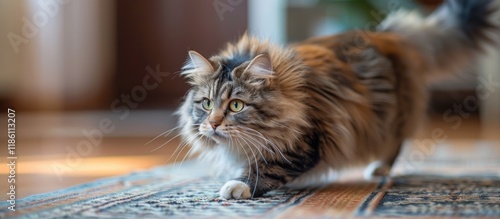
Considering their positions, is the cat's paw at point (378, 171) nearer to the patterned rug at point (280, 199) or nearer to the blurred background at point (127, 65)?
the patterned rug at point (280, 199)

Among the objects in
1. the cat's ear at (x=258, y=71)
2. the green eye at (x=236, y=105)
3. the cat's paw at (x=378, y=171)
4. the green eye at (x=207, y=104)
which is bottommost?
the cat's paw at (x=378, y=171)

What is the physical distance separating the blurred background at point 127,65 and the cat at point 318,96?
119 centimetres

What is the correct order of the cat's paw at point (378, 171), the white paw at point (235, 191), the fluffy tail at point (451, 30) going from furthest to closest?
the fluffy tail at point (451, 30) → the cat's paw at point (378, 171) → the white paw at point (235, 191)

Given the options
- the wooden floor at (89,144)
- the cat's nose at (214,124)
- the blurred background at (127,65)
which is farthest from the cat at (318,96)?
the blurred background at (127,65)

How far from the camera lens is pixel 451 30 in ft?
8.41

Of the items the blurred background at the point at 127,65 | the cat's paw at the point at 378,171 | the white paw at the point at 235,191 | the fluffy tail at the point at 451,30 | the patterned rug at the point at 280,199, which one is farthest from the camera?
the blurred background at the point at 127,65

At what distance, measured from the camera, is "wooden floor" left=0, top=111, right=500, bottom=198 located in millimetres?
2383

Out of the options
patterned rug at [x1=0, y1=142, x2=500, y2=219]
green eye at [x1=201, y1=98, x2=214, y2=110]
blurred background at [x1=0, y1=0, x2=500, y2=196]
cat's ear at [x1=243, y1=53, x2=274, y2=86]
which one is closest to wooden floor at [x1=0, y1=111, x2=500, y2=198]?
blurred background at [x1=0, y1=0, x2=500, y2=196]

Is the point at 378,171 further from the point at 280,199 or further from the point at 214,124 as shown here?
the point at 214,124

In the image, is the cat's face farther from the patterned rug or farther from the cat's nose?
the patterned rug

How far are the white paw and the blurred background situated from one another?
4.42ft

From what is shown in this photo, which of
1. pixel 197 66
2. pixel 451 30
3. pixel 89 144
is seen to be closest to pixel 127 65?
pixel 89 144

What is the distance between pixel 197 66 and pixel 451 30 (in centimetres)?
124

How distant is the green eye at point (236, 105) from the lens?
1.73m
